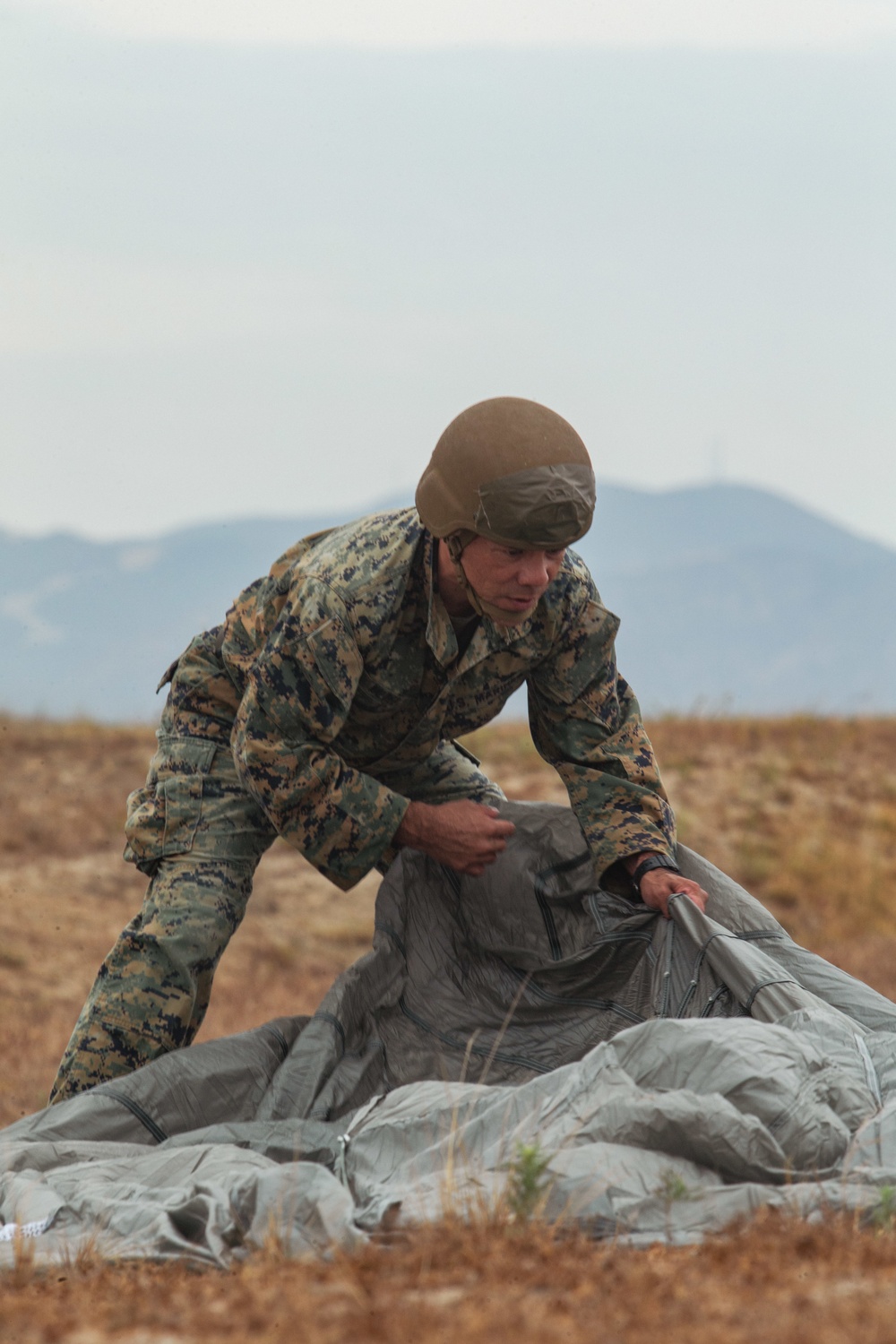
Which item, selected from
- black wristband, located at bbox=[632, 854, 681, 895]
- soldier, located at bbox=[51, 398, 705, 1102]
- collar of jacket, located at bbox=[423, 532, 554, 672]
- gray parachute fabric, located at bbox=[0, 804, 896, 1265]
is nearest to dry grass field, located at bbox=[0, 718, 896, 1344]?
gray parachute fabric, located at bbox=[0, 804, 896, 1265]

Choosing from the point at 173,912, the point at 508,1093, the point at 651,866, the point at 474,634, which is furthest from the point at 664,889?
the point at 173,912

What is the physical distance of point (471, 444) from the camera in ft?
12.2

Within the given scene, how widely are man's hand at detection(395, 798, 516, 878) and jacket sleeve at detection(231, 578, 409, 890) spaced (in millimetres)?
112

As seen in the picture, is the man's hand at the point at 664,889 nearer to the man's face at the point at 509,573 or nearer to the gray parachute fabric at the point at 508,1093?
the gray parachute fabric at the point at 508,1093

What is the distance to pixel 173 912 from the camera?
4.07 meters

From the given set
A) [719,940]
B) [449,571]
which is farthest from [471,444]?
[719,940]

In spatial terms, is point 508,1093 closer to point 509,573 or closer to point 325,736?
point 325,736

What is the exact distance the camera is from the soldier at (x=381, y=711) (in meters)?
3.74

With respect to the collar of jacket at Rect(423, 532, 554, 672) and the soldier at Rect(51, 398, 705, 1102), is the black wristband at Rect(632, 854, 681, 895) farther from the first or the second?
the collar of jacket at Rect(423, 532, 554, 672)

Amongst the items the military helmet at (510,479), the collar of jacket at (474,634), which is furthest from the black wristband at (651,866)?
the military helmet at (510,479)

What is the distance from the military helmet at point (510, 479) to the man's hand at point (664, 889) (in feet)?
3.39

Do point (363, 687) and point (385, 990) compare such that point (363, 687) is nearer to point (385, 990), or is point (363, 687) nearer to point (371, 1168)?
point (385, 990)

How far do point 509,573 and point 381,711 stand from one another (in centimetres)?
72

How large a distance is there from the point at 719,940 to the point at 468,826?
87 cm
